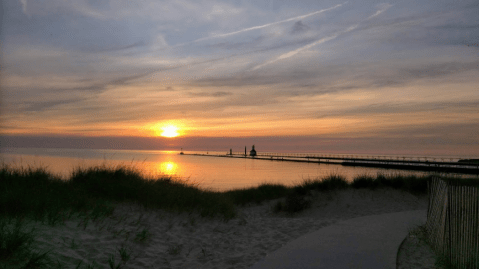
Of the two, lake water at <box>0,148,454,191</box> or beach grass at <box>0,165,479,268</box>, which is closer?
beach grass at <box>0,165,479,268</box>

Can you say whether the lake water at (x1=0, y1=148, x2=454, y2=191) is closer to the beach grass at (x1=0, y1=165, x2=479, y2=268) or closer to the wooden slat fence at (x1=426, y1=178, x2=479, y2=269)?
the beach grass at (x1=0, y1=165, x2=479, y2=268)

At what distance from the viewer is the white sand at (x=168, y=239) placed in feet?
21.0

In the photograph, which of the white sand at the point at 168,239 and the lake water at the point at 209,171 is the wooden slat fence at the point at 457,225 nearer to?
the white sand at the point at 168,239

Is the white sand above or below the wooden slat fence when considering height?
below

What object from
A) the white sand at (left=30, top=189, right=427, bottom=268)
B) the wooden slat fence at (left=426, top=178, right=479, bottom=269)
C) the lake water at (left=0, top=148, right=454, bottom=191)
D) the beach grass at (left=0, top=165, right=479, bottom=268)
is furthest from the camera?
the lake water at (left=0, top=148, right=454, bottom=191)

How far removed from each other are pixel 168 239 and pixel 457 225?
5998 mm

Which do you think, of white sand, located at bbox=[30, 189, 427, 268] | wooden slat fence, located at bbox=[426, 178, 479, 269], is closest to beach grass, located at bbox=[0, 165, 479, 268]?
white sand, located at bbox=[30, 189, 427, 268]

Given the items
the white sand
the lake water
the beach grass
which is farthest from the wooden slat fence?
the lake water

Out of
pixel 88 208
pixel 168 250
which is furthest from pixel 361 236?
pixel 88 208

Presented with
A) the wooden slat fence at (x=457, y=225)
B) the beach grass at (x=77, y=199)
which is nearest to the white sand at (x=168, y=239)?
the beach grass at (x=77, y=199)

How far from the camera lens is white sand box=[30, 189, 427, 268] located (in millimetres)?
6410

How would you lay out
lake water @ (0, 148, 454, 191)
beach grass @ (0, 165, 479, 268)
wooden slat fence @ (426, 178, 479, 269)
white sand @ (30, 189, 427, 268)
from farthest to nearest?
lake water @ (0, 148, 454, 191), white sand @ (30, 189, 427, 268), beach grass @ (0, 165, 479, 268), wooden slat fence @ (426, 178, 479, 269)

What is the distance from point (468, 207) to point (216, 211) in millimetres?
6883

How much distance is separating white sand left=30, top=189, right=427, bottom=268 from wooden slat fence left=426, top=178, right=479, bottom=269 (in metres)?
3.35
